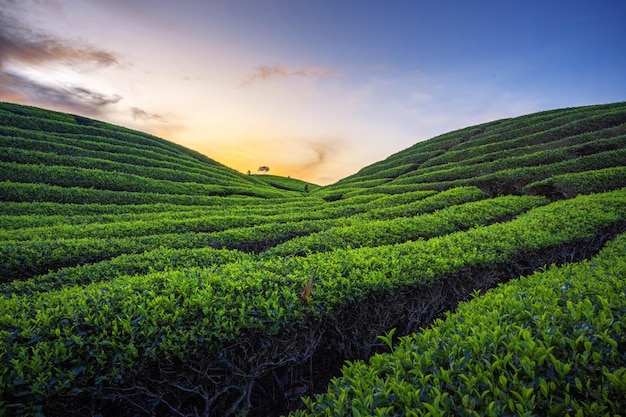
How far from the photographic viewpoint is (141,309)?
14.3ft

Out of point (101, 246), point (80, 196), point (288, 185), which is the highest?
point (288, 185)

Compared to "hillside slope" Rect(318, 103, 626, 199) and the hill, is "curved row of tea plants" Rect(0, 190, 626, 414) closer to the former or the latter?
"hillside slope" Rect(318, 103, 626, 199)

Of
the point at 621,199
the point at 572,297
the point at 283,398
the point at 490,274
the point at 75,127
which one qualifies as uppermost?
the point at 75,127

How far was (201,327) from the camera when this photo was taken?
167 inches

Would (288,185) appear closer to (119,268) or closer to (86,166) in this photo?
(86,166)

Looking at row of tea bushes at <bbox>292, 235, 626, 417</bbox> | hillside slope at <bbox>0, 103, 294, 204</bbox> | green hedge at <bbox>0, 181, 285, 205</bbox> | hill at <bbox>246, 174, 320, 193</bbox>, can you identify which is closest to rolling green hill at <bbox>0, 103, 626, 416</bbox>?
row of tea bushes at <bbox>292, 235, 626, 417</bbox>

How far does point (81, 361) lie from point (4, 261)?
8358 mm

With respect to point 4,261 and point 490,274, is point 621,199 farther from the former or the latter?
point 4,261

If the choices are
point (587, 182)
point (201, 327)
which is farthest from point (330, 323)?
point (587, 182)

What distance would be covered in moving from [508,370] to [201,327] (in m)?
3.53

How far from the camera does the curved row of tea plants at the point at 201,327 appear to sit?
3.62 m

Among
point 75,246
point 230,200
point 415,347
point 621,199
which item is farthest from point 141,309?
point 230,200

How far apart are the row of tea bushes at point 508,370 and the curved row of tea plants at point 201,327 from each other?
58.7 inches

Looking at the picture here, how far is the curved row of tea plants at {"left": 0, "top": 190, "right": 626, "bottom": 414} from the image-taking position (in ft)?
11.9
